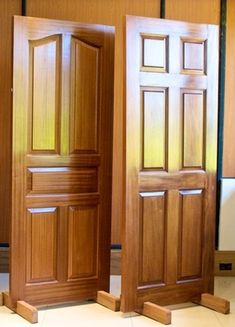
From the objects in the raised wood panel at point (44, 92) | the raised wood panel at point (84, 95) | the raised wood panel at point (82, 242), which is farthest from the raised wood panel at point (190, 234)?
the raised wood panel at point (44, 92)

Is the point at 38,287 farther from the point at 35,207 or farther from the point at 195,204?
the point at 195,204

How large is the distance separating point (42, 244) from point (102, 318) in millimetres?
630

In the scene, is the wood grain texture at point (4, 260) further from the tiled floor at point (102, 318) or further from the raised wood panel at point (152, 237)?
the raised wood panel at point (152, 237)

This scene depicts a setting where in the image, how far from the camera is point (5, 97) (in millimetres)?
4273

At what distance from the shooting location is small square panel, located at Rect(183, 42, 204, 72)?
11.5 ft

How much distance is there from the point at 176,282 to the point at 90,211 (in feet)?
2.53

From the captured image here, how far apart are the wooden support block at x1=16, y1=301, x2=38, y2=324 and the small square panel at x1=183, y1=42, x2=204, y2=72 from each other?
1873 mm

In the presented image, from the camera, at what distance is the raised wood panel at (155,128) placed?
134 inches

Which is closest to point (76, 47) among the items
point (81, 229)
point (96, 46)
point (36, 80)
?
point (96, 46)

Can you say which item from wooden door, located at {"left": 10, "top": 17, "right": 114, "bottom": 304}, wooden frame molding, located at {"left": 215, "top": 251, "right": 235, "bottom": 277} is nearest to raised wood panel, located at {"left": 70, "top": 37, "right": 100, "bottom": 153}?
wooden door, located at {"left": 10, "top": 17, "right": 114, "bottom": 304}

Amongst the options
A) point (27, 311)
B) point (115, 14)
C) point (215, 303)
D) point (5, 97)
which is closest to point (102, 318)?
point (27, 311)

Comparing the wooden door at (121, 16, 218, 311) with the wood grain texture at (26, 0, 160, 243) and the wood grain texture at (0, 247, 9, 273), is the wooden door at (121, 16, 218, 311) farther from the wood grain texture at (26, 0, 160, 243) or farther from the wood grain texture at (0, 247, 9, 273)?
the wood grain texture at (0, 247, 9, 273)

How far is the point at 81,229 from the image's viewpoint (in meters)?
3.63

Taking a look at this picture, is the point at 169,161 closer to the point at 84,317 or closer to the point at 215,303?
the point at 215,303
